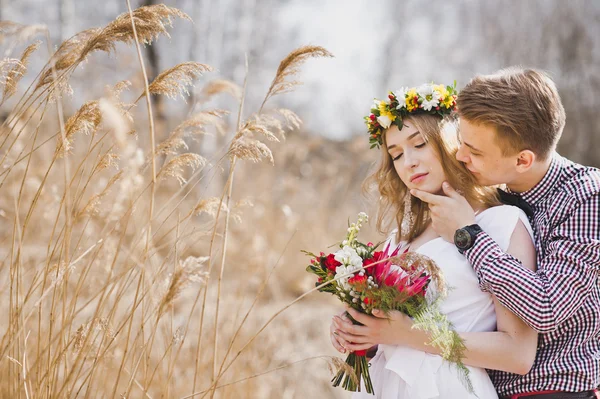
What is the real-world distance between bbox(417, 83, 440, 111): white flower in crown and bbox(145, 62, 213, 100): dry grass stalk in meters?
0.99

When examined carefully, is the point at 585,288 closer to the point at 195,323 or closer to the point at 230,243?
the point at 230,243

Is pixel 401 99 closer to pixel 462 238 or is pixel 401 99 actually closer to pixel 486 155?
pixel 486 155

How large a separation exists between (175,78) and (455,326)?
1.36m

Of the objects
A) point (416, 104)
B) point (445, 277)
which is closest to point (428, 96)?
point (416, 104)

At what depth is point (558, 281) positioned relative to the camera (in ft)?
6.18

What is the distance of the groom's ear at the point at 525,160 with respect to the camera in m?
2.12

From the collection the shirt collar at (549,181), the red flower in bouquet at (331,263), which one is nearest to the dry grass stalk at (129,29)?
the red flower in bouquet at (331,263)

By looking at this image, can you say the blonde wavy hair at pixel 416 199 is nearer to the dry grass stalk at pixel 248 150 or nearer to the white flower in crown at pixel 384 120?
the white flower in crown at pixel 384 120

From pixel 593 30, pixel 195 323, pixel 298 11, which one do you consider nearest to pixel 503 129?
pixel 195 323

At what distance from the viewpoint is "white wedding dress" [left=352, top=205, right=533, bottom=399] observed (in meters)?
2.05

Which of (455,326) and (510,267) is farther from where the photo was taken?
(455,326)

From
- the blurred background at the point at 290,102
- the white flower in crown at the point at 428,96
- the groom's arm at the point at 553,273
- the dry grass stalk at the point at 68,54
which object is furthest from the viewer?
the blurred background at the point at 290,102

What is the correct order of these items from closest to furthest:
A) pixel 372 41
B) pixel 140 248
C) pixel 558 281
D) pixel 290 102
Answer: pixel 558 281 → pixel 140 248 → pixel 290 102 → pixel 372 41

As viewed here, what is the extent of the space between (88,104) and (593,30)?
17.2 m
